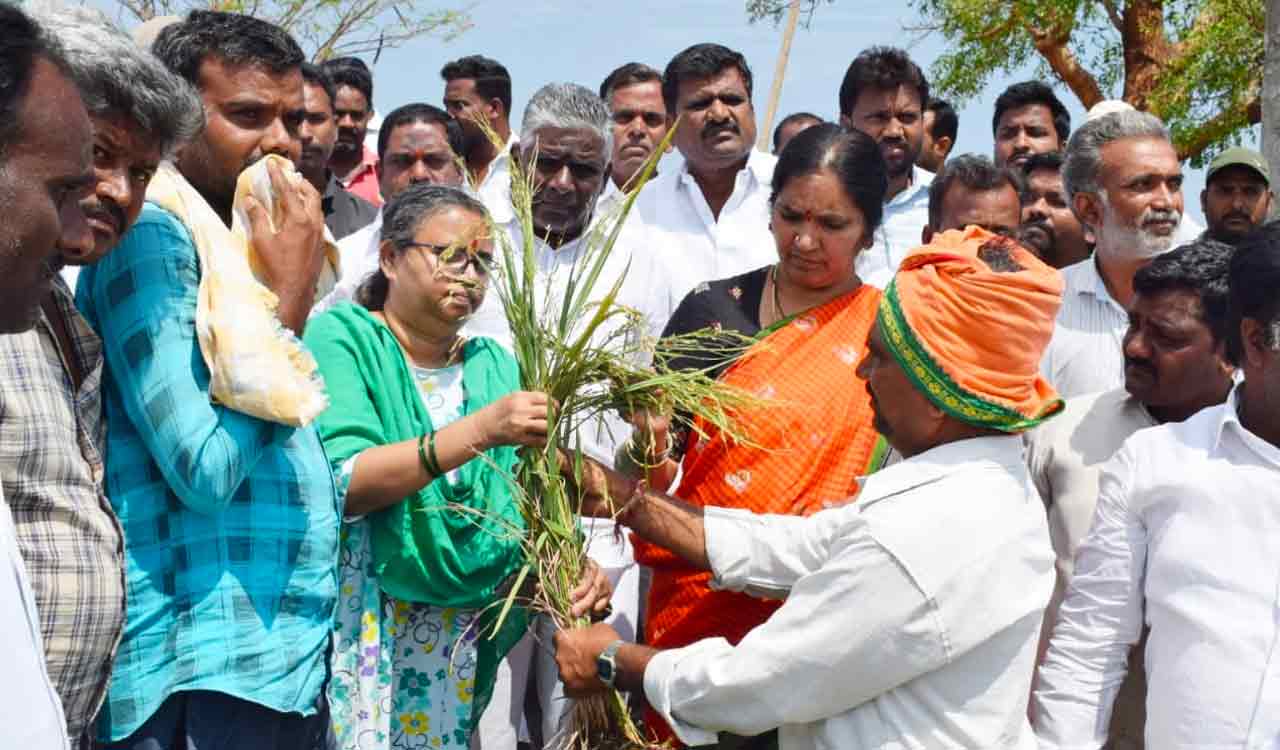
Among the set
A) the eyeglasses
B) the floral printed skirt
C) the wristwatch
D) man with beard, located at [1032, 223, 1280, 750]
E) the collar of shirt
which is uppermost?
the eyeglasses

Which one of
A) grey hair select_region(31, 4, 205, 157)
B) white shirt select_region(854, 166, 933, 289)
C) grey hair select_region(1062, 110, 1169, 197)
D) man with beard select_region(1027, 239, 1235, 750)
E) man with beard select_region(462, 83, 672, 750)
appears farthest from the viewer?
white shirt select_region(854, 166, 933, 289)

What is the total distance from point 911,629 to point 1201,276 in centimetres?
151

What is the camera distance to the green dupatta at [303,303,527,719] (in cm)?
317

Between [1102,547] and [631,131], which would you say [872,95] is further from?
[1102,547]

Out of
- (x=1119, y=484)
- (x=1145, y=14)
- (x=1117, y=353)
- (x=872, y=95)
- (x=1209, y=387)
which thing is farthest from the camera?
(x=1145, y=14)

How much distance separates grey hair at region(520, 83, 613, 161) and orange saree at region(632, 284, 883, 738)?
1.71 metres

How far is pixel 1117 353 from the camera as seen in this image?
13.3ft

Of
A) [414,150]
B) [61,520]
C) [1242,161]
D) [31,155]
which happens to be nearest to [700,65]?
[414,150]

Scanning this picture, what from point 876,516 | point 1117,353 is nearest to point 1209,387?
point 1117,353

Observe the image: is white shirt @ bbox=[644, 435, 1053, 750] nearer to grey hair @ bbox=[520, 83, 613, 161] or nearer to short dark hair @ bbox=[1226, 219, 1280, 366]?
short dark hair @ bbox=[1226, 219, 1280, 366]

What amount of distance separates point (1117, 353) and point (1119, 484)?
116cm

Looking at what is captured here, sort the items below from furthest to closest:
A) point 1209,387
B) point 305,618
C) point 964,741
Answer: point 1209,387
point 305,618
point 964,741

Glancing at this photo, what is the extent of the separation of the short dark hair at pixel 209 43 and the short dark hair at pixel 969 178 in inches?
107

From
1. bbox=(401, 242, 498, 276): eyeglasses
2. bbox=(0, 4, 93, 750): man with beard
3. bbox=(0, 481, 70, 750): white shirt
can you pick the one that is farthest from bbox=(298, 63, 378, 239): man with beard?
bbox=(0, 481, 70, 750): white shirt
